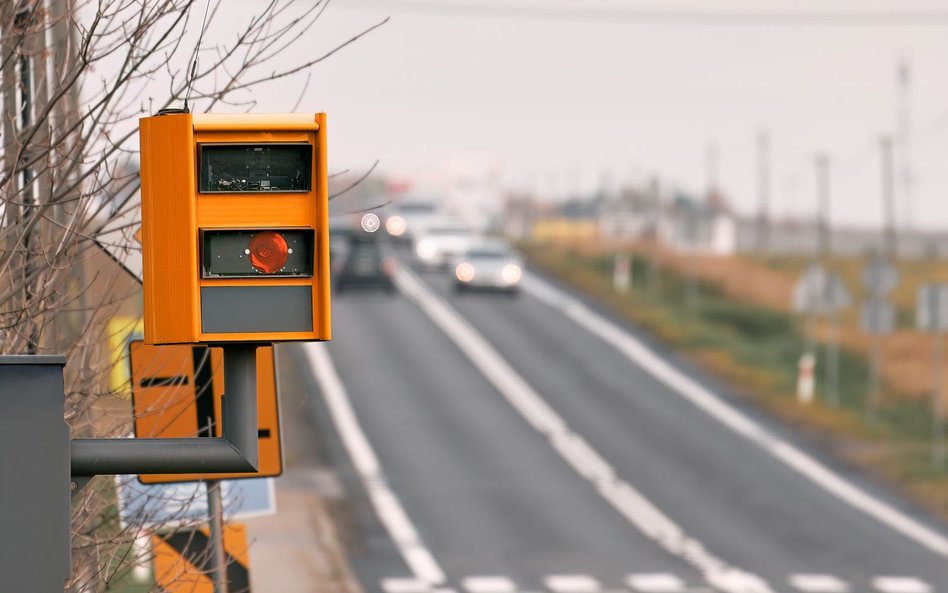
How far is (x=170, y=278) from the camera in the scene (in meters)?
4.92

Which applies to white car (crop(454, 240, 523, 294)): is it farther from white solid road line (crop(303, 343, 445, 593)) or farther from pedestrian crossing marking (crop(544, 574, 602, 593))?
pedestrian crossing marking (crop(544, 574, 602, 593))

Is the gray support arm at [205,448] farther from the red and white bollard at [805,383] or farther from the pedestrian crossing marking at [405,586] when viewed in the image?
the red and white bollard at [805,383]

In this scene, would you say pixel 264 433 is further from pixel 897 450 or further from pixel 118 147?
pixel 897 450

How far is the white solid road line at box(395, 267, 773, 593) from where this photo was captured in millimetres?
23141

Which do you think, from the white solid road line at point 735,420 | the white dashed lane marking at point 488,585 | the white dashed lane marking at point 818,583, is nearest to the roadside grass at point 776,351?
the white solid road line at point 735,420

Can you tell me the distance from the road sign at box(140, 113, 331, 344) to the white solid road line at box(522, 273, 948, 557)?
20.5 m

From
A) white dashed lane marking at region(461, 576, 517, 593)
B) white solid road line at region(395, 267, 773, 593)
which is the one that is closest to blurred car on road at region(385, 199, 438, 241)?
white solid road line at region(395, 267, 773, 593)

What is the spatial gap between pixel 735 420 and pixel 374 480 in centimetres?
916

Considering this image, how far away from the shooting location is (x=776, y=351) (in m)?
45.8

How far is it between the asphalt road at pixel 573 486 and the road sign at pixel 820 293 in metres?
2.67

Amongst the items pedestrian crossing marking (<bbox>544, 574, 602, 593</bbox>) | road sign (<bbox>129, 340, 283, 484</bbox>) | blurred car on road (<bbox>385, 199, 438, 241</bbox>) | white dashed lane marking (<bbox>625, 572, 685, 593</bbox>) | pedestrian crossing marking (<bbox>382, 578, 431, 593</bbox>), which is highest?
blurred car on road (<bbox>385, 199, 438, 241</bbox>)

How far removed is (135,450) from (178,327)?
63 centimetres

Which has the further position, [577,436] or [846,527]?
[577,436]

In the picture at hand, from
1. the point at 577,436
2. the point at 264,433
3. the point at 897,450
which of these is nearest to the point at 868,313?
the point at 897,450
